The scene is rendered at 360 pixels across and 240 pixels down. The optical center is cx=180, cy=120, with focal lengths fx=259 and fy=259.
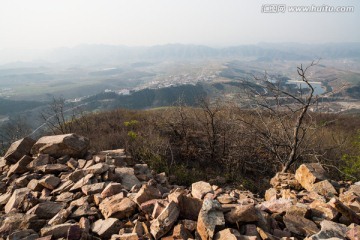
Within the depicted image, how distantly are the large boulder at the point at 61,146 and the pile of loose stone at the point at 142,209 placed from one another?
366mm

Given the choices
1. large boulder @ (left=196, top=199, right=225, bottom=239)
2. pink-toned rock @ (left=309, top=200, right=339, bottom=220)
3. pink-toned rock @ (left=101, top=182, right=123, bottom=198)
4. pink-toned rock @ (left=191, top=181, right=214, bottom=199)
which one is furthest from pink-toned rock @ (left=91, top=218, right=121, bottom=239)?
pink-toned rock @ (left=309, top=200, right=339, bottom=220)

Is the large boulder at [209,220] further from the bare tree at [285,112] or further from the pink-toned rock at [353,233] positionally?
the bare tree at [285,112]

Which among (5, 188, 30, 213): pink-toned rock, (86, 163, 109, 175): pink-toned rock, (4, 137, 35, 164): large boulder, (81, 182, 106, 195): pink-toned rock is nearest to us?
(5, 188, 30, 213): pink-toned rock

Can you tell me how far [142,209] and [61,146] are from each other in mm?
4196

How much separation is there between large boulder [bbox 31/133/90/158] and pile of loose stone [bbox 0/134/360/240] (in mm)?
366

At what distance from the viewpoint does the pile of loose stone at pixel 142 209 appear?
13.1 ft

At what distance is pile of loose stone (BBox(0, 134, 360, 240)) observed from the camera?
4.01 metres

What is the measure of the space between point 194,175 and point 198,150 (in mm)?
3566

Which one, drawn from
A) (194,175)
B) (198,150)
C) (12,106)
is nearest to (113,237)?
(194,175)

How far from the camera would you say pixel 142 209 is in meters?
4.70

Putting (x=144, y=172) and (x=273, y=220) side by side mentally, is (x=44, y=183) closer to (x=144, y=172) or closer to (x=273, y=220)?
(x=144, y=172)

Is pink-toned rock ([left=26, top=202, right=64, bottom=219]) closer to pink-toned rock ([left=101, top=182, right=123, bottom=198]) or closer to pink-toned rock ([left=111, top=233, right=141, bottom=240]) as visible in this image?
pink-toned rock ([left=101, top=182, right=123, bottom=198])

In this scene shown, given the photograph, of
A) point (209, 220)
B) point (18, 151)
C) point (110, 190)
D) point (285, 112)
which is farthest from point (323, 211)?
point (18, 151)

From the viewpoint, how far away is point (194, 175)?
10.8 meters
